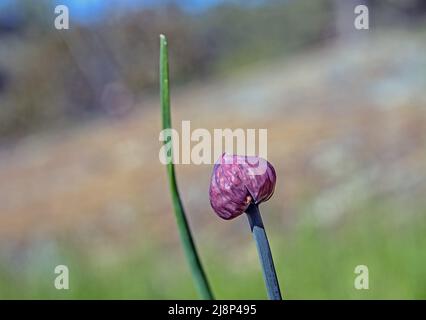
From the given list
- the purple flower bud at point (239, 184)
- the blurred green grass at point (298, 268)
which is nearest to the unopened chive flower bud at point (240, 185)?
the purple flower bud at point (239, 184)

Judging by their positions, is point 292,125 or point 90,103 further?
point 90,103

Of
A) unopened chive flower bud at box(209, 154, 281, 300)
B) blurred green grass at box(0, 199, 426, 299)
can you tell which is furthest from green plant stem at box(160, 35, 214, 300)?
blurred green grass at box(0, 199, 426, 299)

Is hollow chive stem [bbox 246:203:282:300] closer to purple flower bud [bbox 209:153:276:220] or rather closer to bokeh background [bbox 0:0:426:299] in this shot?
purple flower bud [bbox 209:153:276:220]

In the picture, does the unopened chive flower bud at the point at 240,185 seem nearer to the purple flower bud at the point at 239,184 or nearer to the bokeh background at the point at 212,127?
the purple flower bud at the point at 239,184
